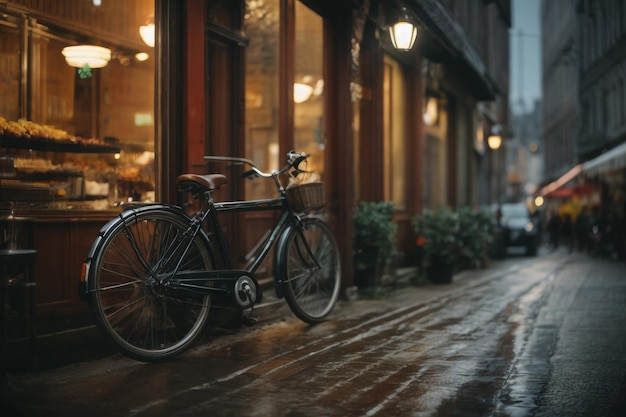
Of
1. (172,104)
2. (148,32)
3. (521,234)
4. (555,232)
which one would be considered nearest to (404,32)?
(148,32)

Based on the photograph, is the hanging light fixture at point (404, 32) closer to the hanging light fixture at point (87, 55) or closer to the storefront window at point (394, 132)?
the storefront window at point (394, 132)

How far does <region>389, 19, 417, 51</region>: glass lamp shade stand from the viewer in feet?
33.0

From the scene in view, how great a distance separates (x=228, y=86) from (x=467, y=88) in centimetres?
1164

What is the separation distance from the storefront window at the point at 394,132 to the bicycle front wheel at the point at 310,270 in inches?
195

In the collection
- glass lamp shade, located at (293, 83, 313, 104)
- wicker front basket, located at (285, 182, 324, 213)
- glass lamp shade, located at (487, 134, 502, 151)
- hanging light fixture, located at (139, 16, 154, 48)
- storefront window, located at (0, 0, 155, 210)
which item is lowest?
wicker front basket, located at (285, 182, 324, 213)

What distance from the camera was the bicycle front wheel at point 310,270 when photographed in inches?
270

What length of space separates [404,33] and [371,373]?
5945 millimetres

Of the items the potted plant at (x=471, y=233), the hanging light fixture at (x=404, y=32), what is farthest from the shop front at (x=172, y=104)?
the potted plant at (x=471, y=233)

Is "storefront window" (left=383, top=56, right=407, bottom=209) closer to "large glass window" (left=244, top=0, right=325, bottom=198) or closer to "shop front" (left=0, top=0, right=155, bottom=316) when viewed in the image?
"large glass window" (left=244, top=0, right=325, bottom=198)

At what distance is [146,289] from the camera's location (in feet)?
17.7

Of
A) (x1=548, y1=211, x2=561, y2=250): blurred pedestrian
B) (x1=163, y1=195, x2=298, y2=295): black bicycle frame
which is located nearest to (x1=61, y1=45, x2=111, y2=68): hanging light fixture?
(x1=163, y1=195, x2=298, y2=295): black bicycle frame

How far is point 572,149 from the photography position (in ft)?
157

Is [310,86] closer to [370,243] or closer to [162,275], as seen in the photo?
[370,243]

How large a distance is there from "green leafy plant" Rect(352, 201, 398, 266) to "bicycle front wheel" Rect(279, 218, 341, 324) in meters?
2.40
